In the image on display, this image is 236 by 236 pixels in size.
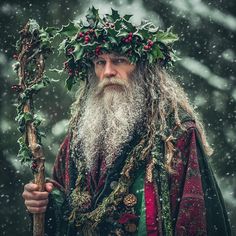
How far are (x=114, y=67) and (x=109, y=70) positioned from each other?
2.2 inches

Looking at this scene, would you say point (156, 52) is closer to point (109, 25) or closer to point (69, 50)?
point (109, 25)

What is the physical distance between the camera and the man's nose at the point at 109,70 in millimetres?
5246

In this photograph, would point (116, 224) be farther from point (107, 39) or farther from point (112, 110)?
point (107, 39)

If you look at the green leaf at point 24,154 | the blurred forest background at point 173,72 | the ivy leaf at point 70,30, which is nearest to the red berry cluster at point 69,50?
the ivy leaf at point 70,30

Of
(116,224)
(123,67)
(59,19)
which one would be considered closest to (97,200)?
(116,224)

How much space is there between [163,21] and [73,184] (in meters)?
3.47

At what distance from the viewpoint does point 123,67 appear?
5305mm

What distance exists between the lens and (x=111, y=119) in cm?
536

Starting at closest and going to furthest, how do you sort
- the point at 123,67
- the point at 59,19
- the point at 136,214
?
1. the point at 136,214
2. the point at 123,67
3. the point at 59,19

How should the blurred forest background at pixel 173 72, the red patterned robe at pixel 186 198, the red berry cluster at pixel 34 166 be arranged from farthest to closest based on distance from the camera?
1. the blurred forest background at pixel 173 72
2. the red berry cluster at pixel 34 166
3. the red patterned robe at pixel 186 198

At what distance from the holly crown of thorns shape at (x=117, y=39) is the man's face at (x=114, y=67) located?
52 millimetres

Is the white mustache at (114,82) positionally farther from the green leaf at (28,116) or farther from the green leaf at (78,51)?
the green leaf at (28,116)

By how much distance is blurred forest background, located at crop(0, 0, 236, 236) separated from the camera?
312 inches

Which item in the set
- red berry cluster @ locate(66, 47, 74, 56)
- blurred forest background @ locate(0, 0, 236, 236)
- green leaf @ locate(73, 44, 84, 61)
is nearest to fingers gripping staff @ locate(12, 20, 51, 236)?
green leaf @ locate(73, 44, 84, 61)
